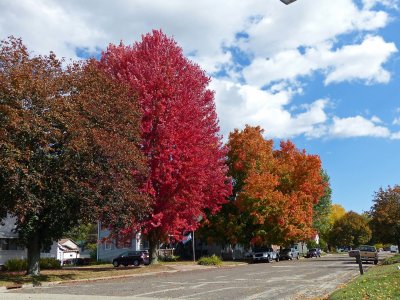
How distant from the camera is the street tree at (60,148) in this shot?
67.7 ft

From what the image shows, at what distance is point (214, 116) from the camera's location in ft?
119

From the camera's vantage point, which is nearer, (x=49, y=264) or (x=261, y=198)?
(x=49, y=264)

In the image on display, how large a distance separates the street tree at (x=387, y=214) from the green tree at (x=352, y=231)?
4555 cm

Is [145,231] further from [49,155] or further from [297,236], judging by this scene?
[297,236]

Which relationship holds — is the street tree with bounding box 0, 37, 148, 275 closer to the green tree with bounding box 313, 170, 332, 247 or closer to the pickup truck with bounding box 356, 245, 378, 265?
the pickup truck with bounding box 356, 245, 378, 265

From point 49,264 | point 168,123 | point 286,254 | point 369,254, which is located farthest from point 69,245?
point 168,123

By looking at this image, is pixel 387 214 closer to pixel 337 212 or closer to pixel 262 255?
pixel 262 255

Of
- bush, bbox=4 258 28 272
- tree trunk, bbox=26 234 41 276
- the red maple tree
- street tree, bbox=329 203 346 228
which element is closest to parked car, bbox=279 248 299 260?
the red maple tree

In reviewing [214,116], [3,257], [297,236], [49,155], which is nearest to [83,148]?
[49,155]

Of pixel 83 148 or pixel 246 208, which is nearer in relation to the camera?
pixel 83 148

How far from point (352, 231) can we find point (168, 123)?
267 ft

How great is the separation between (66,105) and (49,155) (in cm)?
257

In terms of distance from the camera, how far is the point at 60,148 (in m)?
22.6

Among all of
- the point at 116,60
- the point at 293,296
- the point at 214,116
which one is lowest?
the point at 293,296
